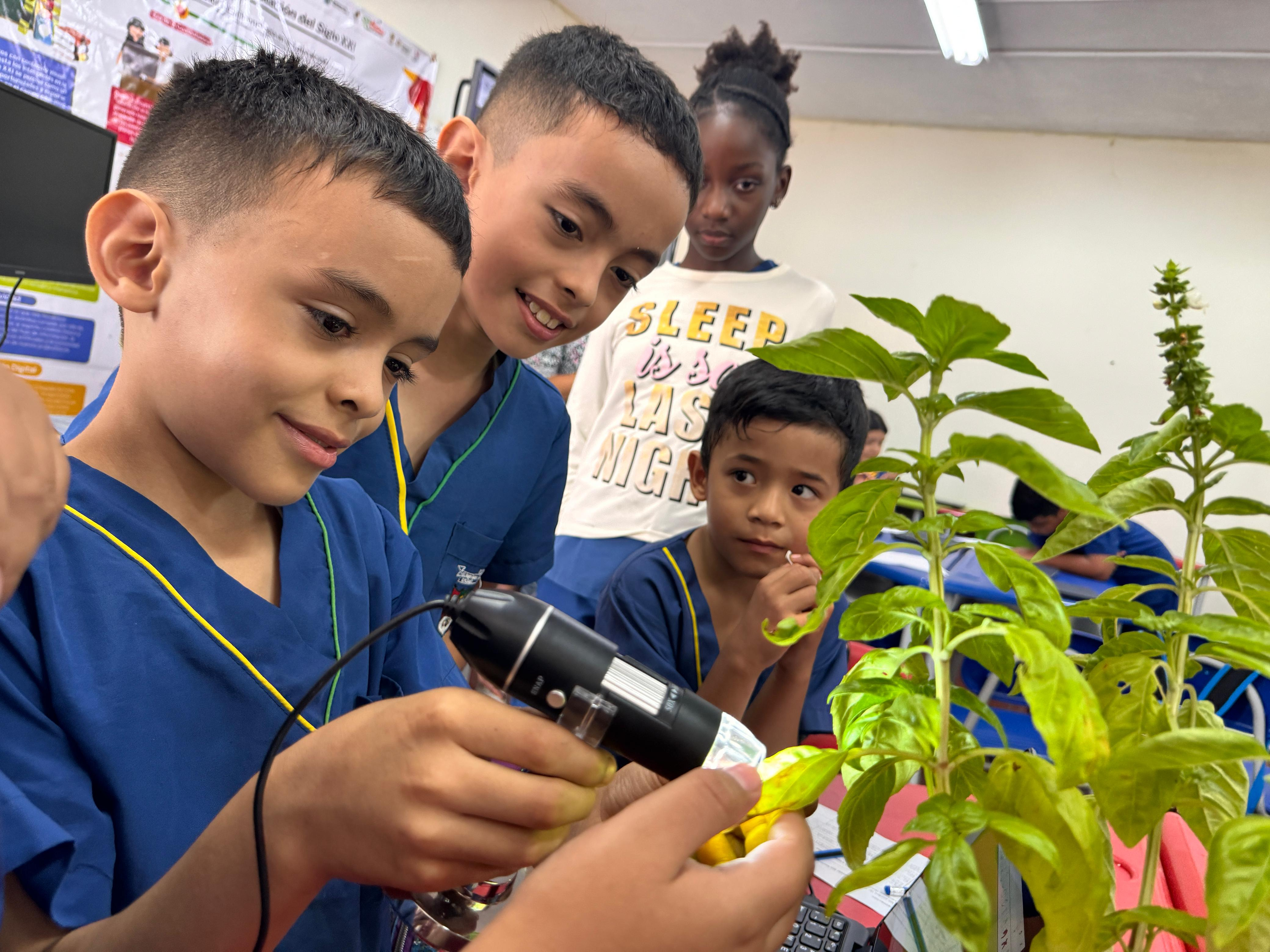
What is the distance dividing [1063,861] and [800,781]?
12 cm

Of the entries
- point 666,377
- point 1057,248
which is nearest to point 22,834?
point 666,377

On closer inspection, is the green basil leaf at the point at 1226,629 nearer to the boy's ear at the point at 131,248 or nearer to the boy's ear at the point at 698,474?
the boy's ear at the point at 131,248

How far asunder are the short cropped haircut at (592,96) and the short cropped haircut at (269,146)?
1.03 feet

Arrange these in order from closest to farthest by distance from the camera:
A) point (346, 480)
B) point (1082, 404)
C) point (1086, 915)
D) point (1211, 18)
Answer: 1. point (1086, 915)
2. point (346, 480)
3. point (1211, 18)
4. point (1082, 404)

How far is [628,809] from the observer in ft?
1.36

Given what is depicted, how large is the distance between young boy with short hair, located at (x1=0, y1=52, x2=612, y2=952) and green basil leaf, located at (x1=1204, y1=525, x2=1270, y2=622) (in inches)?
14.6

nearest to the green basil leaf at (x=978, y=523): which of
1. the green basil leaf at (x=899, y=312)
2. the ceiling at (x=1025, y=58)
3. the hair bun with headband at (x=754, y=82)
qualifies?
the green basil leaf at (x=899, y=312)

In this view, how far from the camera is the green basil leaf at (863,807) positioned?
17.1 inches

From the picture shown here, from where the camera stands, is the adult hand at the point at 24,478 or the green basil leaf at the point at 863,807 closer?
the adult hand at the point at 24,478

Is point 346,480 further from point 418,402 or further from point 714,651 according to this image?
point 714,651

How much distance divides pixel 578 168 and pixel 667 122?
131mm

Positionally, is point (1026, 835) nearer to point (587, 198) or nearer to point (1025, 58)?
point (587, 198)

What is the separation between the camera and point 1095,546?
3.14 meters

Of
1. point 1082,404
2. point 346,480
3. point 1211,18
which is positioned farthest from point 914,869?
point 1082,404
